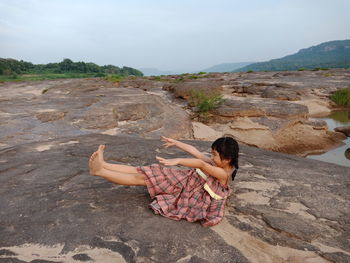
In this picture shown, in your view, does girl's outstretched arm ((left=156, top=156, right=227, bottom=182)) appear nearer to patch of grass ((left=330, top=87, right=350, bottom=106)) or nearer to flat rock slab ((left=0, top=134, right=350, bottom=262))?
flat rock slab ((left=0, top=134, right=350, bottom=262))

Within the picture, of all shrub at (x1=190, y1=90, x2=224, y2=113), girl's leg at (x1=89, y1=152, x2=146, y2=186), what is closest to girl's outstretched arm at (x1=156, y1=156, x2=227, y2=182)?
girl's leg at (x1=89, y1=152, x2=146, y2=186)

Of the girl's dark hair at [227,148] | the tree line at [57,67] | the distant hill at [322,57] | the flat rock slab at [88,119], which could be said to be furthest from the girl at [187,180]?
the distant hill at [322,57]

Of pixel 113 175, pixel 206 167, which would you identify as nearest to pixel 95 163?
pixel 113 175

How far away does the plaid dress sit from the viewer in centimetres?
261

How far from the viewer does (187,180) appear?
284cm

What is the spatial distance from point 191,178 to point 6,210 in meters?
1.68

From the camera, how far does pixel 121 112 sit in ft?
25.5

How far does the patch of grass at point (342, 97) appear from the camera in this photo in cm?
1348

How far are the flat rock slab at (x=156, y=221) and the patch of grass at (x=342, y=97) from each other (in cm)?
1117

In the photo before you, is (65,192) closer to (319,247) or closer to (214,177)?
(214,177)

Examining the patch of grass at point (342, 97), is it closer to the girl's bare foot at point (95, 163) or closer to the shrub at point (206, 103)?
the shrub at point (206, 103)

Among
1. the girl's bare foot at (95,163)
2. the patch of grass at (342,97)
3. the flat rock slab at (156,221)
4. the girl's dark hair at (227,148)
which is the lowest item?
the patch of grass at (342,97)

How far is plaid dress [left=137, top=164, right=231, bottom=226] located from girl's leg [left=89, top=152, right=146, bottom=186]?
0.22ft

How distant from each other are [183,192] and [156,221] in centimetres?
44
